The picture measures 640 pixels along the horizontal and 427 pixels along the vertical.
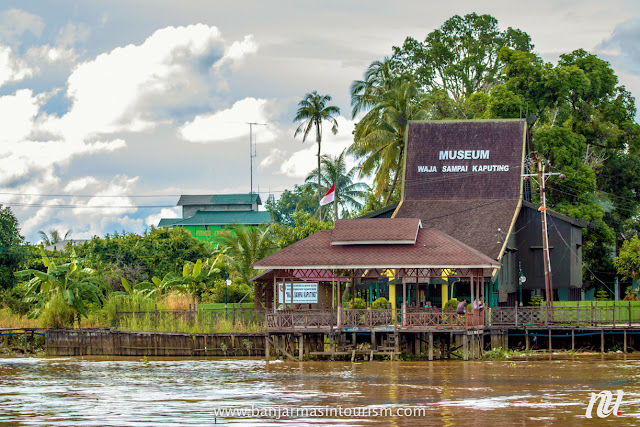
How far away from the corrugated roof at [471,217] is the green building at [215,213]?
65.3 m

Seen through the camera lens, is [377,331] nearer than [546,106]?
Yes

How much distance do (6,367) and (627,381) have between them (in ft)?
87.9

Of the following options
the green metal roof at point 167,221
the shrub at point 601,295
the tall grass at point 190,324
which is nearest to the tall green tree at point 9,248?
the tall grass at point 190,324

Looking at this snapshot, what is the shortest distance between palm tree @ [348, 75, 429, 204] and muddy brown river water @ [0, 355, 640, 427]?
2372cm

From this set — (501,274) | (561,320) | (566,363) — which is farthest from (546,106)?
(566,363)

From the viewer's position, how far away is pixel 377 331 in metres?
39.2

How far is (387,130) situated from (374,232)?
22106 millimetres

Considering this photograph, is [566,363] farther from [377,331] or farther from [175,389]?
[175,389]

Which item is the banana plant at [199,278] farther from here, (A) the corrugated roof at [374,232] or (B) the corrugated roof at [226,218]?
(B) the corrugated roof at [226,218]

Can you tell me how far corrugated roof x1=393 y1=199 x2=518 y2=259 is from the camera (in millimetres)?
47500

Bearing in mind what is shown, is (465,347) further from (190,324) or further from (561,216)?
(561,216)

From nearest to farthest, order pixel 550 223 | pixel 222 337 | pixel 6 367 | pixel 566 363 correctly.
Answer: pixel 566 363, pixel 6 367, pixel 222 337, pixel 550 223

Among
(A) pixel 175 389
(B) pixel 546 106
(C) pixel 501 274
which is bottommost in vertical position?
(A) pixel 175 389

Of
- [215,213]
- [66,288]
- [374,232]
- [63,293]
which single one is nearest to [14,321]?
[66,288]
